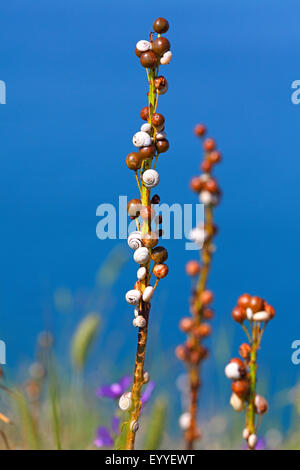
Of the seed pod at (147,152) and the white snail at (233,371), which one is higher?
the seed pod at (147,152)

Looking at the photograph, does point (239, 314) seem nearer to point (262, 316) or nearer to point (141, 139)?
point (262, 316)

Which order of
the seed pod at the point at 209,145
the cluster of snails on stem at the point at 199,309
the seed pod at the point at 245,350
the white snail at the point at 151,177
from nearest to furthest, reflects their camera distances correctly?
the white snail at the point at 151,177 < the seed pod at the point at 245,350 < the cluster of snails on stem at the point at 199,309 < the seed pod at the point at 209,145

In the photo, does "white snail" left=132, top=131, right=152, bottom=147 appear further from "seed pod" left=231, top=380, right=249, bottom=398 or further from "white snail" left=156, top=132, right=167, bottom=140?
"seed pod" left=231, top=380, right=249, bottom=398

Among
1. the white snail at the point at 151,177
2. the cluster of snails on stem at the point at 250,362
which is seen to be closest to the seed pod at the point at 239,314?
the cluster of snails on stem at the point at 250,362

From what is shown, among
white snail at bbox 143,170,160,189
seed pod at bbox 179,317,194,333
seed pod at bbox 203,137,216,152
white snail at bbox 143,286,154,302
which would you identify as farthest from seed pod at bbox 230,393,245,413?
seed pod at bbox 203,137,216,152

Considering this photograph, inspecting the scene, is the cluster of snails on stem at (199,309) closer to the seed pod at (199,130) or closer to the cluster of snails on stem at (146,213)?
the seed pod at (199,130)

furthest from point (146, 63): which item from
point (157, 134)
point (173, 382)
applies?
point (173, 382)
